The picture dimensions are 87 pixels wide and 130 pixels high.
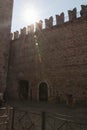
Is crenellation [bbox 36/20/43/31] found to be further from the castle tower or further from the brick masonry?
the castle tower

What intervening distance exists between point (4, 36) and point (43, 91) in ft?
18.7

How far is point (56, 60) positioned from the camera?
1114 centimetres

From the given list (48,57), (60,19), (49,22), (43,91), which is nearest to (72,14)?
(60,19)

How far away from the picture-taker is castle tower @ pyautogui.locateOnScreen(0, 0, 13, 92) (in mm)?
13425

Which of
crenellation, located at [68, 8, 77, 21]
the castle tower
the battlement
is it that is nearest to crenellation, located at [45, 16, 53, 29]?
the battlement

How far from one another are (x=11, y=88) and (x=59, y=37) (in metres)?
6.22

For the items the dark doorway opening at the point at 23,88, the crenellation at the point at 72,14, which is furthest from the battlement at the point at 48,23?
the dark doorway opening at the point at 23,88

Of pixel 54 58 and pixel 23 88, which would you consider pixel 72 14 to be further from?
pixel 23 88

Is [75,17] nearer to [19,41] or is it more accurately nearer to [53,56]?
[53,56]

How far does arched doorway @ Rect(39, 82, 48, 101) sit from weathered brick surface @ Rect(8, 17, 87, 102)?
266 millimetres

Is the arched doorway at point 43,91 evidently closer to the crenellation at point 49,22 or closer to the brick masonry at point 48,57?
the brick masonry at point 48,57

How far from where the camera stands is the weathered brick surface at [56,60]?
999cm

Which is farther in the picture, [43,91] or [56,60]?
[43,91]

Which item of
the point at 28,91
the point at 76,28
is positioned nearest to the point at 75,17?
the point at 76,28
